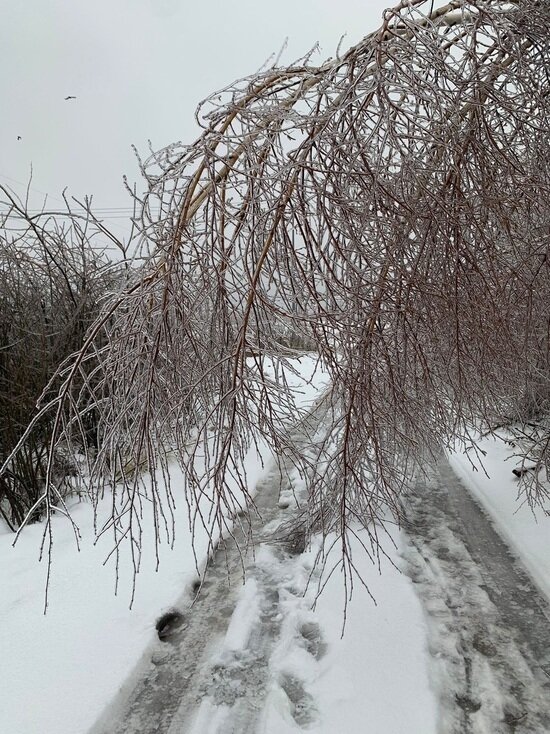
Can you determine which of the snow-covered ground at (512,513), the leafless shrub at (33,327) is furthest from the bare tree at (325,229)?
the leafless shrub at (33,327)

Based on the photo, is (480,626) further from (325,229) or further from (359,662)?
(325,229)

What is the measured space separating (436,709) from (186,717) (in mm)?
1295

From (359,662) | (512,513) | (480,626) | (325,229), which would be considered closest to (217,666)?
(359,662)

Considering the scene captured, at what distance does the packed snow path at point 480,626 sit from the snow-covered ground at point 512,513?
11cm

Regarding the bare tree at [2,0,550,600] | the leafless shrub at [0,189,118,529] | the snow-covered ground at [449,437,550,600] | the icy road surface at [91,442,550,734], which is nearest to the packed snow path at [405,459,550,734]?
the icy road surface at [91,442,550,734]

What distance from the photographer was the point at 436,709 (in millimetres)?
2811

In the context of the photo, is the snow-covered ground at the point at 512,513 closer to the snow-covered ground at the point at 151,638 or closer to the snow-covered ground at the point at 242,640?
the snow-covered ground at the point at 242,640

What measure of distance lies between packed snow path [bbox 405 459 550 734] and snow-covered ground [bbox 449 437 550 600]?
0.11 meters

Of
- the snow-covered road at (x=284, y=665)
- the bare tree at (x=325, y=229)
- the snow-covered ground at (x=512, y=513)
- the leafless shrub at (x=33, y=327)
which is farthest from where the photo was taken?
the leafless shrub at (x=33, y=327)

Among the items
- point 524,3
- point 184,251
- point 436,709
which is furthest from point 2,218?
point 436,709

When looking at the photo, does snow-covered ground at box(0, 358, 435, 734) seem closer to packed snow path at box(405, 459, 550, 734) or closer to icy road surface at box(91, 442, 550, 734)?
icy road surface at box(91, 442, 550, 734)

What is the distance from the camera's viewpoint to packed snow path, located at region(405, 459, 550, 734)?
282 centimetres

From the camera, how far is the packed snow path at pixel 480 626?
2816 mm

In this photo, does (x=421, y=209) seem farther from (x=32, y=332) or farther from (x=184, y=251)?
(x=32, y=332)
